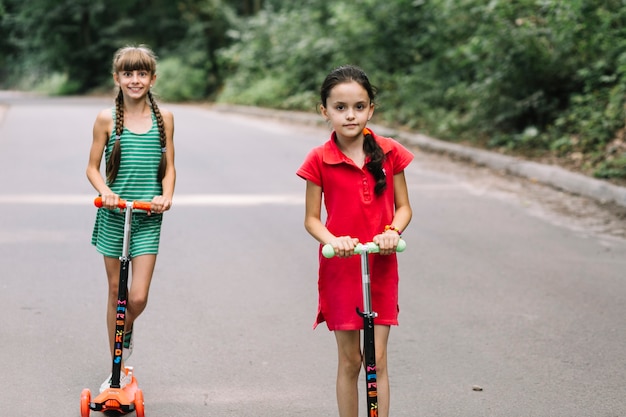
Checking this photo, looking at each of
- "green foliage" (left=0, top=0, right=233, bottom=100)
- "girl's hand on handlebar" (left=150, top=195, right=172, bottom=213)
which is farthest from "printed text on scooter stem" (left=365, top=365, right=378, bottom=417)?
"green foliage" (left=0, top=0, right=233, bottom=100)

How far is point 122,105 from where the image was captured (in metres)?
4.29

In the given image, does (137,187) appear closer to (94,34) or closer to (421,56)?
(421,56)

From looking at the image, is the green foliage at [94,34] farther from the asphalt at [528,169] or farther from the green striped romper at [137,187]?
the green striped romper at [137,187]

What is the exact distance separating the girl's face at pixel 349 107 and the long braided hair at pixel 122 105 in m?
1.16

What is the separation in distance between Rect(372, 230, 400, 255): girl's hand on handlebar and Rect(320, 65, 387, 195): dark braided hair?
33 centimetres

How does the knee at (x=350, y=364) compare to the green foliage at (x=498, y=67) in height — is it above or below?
below

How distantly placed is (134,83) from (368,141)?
1358mm

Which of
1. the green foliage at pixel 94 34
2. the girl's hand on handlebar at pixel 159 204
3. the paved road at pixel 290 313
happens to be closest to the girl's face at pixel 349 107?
the girl's hand on handlebar at pixel 159 204

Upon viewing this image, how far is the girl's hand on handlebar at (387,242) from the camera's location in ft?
10.3

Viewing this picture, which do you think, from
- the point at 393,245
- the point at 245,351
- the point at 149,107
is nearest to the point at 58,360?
the point at 245,351

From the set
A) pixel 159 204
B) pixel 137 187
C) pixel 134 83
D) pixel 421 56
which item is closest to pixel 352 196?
pixel 159 204

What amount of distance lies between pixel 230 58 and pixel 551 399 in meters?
30.1

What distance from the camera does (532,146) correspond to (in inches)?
548

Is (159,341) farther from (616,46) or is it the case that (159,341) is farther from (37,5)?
(37,5)
